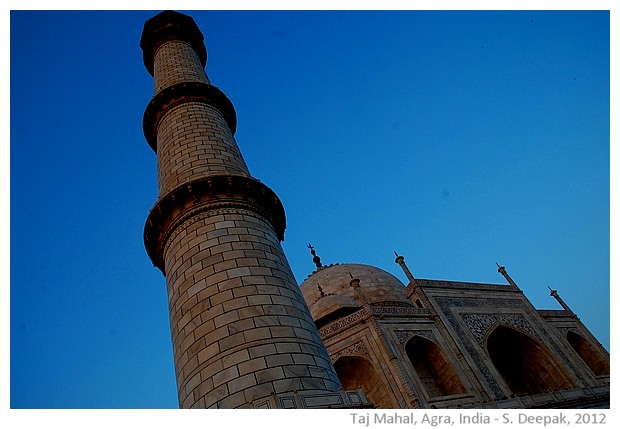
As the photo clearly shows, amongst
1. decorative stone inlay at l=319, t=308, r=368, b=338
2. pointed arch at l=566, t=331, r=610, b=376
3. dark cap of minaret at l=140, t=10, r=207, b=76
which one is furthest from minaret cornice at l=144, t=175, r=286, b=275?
pointed arch at l=566, t=331, r=610, b=376

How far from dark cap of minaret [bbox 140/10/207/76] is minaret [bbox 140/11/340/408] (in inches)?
149

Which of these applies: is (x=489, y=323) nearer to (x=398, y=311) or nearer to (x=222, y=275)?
(x=398, y=311)

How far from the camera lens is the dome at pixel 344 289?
19422mm

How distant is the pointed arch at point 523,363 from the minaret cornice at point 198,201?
14238mm

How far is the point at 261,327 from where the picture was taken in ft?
19.9

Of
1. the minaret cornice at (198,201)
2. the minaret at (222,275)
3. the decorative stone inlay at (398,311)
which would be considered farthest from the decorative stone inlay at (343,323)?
the minaret cornice at (198,201)

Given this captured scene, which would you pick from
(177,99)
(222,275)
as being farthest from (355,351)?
(222,275)

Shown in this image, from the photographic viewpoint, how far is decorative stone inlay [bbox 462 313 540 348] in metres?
18.6

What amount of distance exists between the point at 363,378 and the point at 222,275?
1117 cm

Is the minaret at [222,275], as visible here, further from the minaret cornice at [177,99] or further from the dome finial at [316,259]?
the dome finial at [316,259]

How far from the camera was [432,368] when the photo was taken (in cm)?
1750

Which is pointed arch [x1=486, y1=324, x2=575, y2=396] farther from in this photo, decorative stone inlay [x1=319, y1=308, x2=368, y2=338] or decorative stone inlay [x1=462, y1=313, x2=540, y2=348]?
decorative stone inlay [x1=319, y1=308, x2=368, y2=338]
